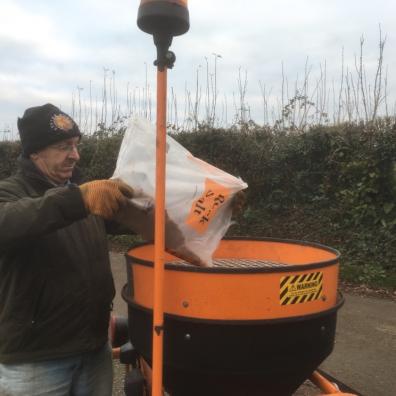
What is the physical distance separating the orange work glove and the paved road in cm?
256

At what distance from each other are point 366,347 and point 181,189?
3.09 meters

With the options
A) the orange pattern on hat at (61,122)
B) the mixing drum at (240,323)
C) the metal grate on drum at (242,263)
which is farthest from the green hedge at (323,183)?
the orange pattern on hat at (61,122)

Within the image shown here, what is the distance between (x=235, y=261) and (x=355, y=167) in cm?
455

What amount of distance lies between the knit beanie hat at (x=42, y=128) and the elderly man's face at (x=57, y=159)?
2cm

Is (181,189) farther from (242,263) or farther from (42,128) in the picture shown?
(242,263)

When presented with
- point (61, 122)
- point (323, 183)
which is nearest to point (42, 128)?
point (61, 122)

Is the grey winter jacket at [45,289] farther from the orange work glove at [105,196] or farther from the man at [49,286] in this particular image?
the orange work glove at [105,196]

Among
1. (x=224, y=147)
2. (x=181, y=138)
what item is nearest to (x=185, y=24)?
(x=224, y=147)

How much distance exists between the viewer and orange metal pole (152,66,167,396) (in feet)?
4.85

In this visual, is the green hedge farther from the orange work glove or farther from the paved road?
the orange work glove

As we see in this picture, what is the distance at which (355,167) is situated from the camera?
21.4 feet

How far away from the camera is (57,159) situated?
2021mm

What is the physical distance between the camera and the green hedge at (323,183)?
6.18m

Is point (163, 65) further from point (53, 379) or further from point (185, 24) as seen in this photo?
point (53, 379)
